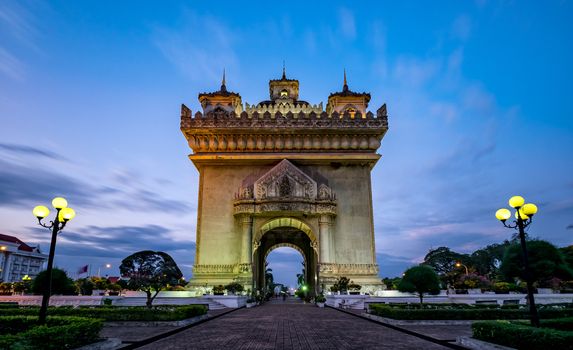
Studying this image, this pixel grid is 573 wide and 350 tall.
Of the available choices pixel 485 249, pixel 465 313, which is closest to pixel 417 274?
pixel 465 313

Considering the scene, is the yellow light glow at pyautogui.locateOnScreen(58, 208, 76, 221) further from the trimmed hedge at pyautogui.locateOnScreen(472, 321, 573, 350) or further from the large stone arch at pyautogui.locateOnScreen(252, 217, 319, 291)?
the large stone arch at pyautogui.locateOnScreen(252, 217, 319, 291)

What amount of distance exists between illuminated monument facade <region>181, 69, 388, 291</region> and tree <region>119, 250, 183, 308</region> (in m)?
11.0

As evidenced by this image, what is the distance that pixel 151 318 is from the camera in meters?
13.8

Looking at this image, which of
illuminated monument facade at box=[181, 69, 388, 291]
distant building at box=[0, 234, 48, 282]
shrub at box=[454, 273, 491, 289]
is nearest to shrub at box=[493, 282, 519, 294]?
shrub at box=[454, 273, 491, 289]

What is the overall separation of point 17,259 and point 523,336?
81243mm

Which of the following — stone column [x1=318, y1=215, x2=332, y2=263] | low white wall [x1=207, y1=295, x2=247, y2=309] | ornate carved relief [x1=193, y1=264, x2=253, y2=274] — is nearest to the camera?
low white wall [x1=207, y1=295, x2=247, y2=309]

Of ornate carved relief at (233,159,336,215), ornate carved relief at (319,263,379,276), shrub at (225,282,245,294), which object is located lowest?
shrub at (225,282,245,294)

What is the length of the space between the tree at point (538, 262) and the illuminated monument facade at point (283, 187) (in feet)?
46.0

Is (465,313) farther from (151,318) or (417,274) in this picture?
(151,318)

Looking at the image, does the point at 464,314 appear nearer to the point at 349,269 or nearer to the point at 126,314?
the point at 126,314

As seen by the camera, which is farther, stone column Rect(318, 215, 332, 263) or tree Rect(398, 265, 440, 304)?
→ stone column Rect(318, 215, 332, 263)

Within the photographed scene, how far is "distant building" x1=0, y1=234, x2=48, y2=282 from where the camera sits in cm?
6431

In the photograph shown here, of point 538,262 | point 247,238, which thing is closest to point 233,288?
point 247,238

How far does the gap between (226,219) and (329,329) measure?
19.7 m
